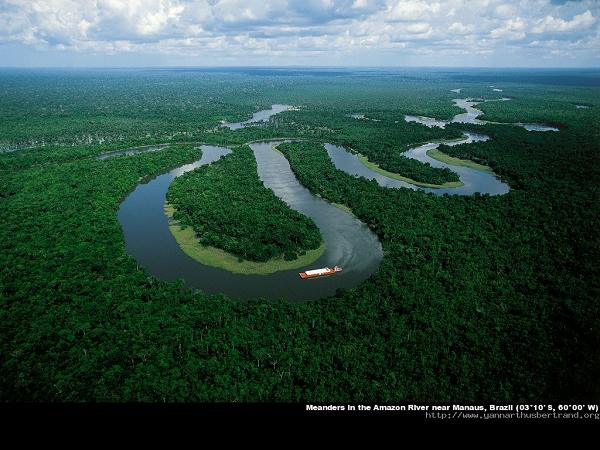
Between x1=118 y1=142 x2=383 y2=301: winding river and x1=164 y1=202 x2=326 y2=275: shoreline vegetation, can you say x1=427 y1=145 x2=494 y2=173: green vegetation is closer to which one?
x1=118 y1=142 x2=383 y2=301: winding river

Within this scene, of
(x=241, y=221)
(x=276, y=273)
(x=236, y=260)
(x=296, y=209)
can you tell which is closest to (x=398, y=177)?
(x=296, y=209)

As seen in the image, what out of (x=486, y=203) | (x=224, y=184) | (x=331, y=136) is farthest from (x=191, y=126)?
(x=486, y=203)

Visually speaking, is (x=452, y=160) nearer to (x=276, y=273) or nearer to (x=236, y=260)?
(x=276, y=273)

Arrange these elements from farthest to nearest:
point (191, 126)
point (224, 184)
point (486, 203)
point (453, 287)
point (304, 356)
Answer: point (191, 126)
point (224, 184)
point (486, 203)
point (453, 287)
point (304, 356)

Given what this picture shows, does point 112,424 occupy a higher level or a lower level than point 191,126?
higher

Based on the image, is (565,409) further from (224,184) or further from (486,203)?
(224,184)

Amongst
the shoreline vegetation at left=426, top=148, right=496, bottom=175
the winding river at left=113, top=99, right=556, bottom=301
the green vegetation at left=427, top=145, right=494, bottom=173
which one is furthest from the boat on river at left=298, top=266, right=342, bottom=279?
the green vegetation at left=427, top=145, right=494, bottom=173

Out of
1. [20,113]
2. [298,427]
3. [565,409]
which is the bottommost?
[20,113]

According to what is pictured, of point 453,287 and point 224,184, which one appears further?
point 224,184
